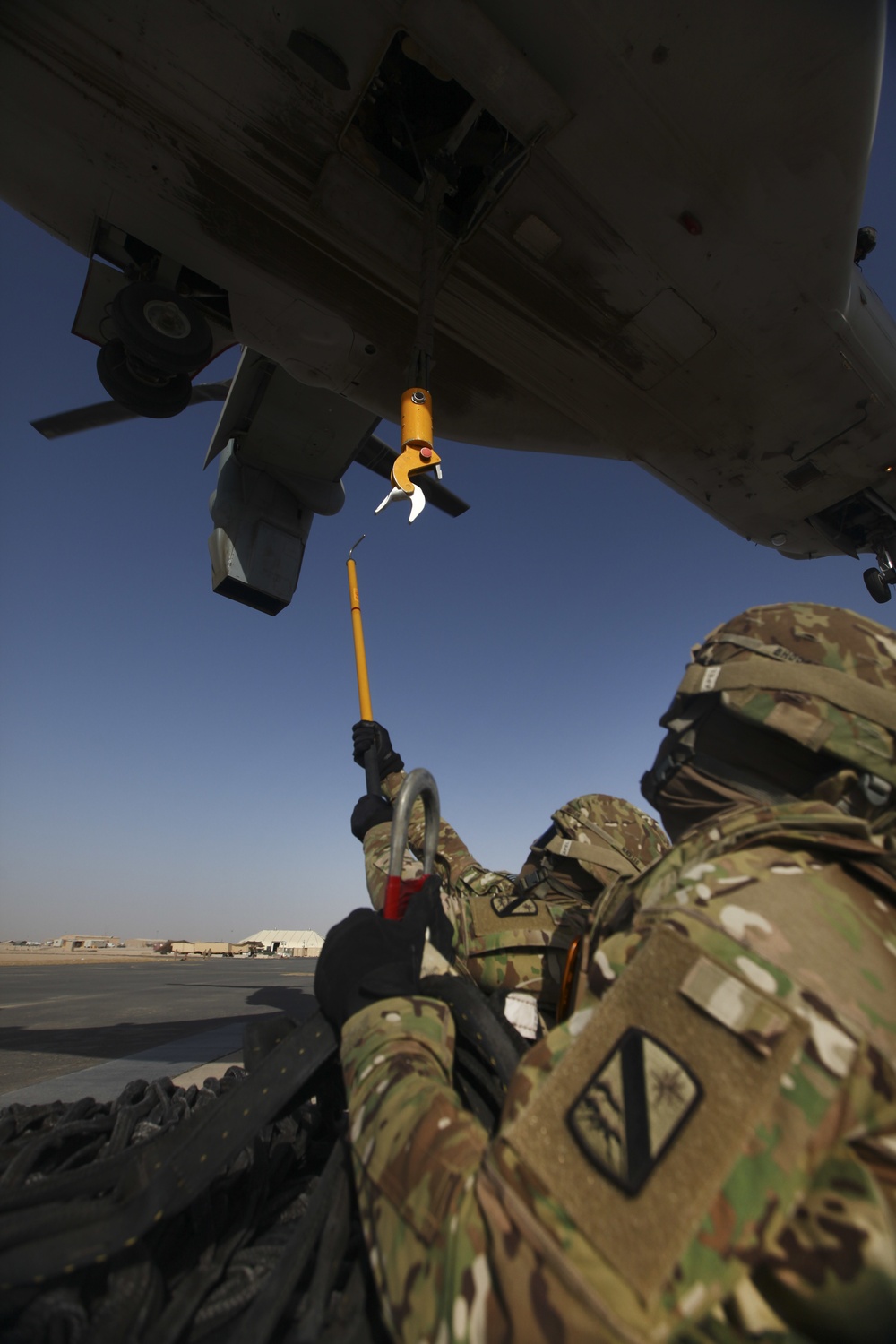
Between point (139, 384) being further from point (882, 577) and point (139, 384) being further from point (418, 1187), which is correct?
point (882, 577)

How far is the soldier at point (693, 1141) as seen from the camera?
594 millimetres

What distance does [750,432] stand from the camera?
4.21 metres

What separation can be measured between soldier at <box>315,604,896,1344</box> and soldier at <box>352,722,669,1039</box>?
46.3 inches

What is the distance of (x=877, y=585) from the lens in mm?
5316

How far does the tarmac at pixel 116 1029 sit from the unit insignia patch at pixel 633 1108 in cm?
225

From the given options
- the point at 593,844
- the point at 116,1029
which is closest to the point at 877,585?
the point at 593,844

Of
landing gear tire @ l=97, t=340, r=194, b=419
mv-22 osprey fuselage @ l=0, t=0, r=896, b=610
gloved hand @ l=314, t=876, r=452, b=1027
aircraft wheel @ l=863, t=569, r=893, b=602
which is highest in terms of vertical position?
mv-22 osprey fuselage @ l=0, t=0, r=896, b=610

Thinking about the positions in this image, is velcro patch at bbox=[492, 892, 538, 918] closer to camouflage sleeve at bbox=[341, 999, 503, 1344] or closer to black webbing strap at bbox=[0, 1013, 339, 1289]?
black webbing strap at bbox=[0, 1013, 339, 1289]

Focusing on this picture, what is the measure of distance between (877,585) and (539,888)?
15.0 feet

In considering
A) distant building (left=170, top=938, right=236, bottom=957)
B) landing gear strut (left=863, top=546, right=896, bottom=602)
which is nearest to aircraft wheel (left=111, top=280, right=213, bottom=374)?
landing gear strut (left=863, top=546, right=896, bottom=602)

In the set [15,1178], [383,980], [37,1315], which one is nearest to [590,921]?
[383,980]

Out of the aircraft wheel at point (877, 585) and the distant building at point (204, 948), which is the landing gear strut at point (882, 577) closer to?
the aircraft wheel at point (877, 585)

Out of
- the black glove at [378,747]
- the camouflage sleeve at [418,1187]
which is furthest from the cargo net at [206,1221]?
the black glove at [378,747]

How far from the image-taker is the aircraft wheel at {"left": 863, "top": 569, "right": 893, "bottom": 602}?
5.24 metres
